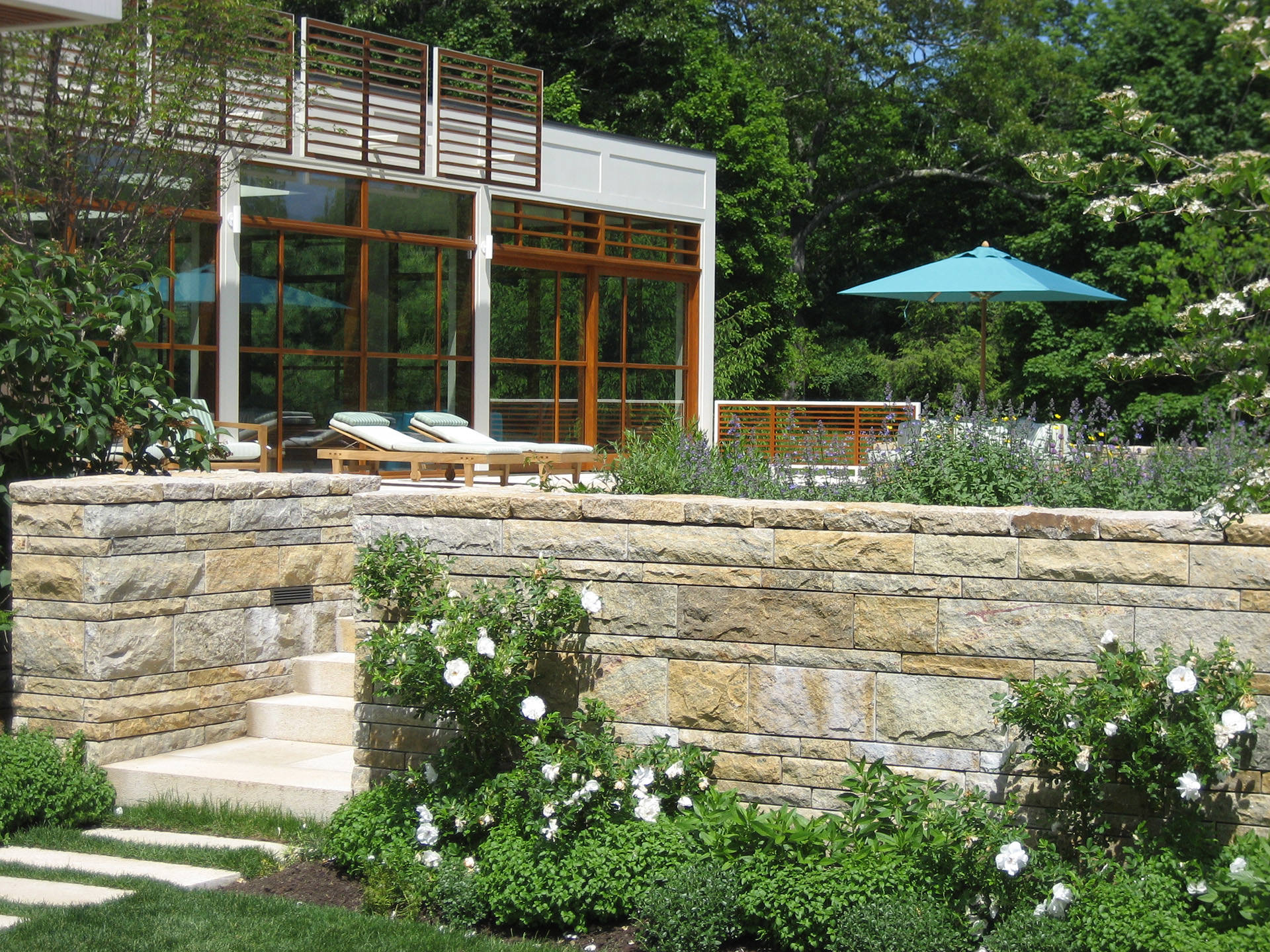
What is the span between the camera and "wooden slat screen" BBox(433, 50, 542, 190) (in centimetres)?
1548

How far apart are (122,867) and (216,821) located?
604 mm

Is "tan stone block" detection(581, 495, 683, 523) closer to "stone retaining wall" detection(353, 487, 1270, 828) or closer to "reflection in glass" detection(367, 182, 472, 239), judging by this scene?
"stone retaining wall" detection(353, 487, 1270, 828)

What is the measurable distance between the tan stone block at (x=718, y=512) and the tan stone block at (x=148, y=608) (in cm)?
277

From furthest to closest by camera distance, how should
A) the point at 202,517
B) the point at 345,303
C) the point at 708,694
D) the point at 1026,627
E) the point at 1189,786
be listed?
1. the point at 345,303
2. the point at 202,517
3. the point at 708,694
4. the point at 1026,627
5. the point at 1189,786

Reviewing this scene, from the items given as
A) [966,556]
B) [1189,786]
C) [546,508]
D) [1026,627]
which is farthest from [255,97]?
[1189,786]

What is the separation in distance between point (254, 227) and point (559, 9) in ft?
47.9

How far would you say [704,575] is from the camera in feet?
17.3

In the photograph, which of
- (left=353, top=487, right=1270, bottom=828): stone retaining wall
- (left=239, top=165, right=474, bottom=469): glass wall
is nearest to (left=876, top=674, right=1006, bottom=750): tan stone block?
(left=353, top=487, right=1270, bottom=828): stone retaining wall

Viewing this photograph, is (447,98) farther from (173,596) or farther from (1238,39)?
(1238,39)

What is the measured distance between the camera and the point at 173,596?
6469 millimetres

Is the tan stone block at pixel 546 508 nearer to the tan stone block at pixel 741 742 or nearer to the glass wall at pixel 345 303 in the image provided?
the tan stone block at pixel 741 742

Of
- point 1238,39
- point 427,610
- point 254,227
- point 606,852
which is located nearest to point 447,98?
point 254,227

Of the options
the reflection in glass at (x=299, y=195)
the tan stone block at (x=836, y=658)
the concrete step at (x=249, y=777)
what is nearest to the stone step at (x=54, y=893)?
the concrete step at (x=249, y=777)

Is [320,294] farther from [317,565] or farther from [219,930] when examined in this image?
[219,930]
